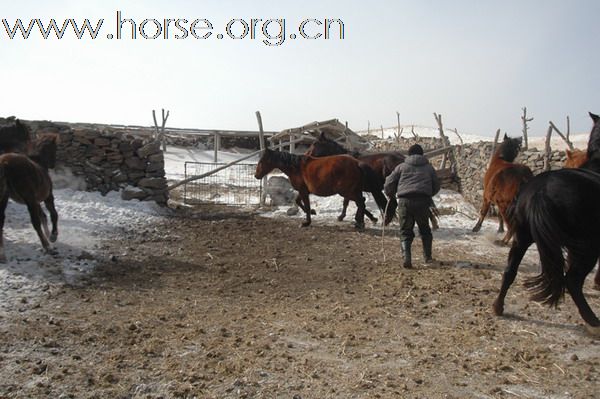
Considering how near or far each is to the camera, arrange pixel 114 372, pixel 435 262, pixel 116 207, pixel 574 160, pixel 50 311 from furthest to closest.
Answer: pixel 116 207 < pixel 574 160 < pixel 435 262 < pixel 50 311 < pixel 114 372

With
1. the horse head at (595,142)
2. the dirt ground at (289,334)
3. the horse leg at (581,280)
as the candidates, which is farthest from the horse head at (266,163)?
the horse leg at (581,280)

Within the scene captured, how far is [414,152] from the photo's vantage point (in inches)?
290

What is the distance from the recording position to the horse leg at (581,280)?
432cm

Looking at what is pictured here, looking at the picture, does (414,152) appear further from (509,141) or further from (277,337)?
(277,337)

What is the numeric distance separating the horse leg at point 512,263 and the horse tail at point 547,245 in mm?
302

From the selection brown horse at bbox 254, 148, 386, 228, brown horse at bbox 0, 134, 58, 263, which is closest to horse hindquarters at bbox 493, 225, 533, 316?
brown horse at bbox 254, 148, 386, 228

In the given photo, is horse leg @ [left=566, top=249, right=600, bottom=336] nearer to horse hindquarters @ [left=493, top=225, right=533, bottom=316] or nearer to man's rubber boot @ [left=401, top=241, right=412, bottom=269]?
horse hindquarters @ [left=493, top=225, right=533, bottom=316]

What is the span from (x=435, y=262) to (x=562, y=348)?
3266 millimetres

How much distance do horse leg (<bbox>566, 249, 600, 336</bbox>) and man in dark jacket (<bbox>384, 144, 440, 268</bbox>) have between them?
2.73 m

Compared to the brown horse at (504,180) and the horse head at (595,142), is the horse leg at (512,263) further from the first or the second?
the brown horse at (504,180)

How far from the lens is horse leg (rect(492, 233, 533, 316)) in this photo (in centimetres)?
473

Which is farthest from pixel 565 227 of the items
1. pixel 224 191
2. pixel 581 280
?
pixel 224 191

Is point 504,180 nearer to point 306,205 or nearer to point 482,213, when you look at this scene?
point 482,213

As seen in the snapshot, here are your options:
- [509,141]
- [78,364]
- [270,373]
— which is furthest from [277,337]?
[509,141]
